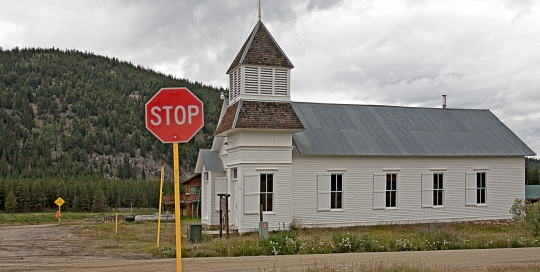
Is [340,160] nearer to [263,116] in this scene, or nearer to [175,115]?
[263,116]

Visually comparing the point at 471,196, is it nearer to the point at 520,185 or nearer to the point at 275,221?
the point at 520,185

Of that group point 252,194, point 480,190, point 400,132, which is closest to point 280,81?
point 252,194

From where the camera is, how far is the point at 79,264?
15391mm

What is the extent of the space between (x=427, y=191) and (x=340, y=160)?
540 cm

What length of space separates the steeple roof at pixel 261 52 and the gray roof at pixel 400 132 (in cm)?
405

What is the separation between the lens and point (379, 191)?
3014 centimetres

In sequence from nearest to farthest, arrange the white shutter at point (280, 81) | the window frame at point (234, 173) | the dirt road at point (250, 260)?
the dirt road at point (250, 260)
the white shutter at point (280, 81)
the window frame at point (234, 173)

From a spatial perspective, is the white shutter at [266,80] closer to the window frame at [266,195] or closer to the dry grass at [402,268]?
the window frame at [266,195]

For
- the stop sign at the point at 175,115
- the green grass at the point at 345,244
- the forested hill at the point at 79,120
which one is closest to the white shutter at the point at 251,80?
the green grass at the point at 345,244

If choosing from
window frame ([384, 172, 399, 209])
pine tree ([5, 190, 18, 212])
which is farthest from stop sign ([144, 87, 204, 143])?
pine tree ([5, 190, 18, 212])

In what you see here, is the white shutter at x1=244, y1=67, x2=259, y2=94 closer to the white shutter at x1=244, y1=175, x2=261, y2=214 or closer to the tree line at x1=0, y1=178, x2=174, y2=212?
the white shutter at x1=244, y1=175, x2=261, y2=214

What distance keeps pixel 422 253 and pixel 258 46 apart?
14.3 metres

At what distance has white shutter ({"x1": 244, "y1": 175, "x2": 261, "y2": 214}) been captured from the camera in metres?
27.0

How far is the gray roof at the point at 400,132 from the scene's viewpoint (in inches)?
1192
